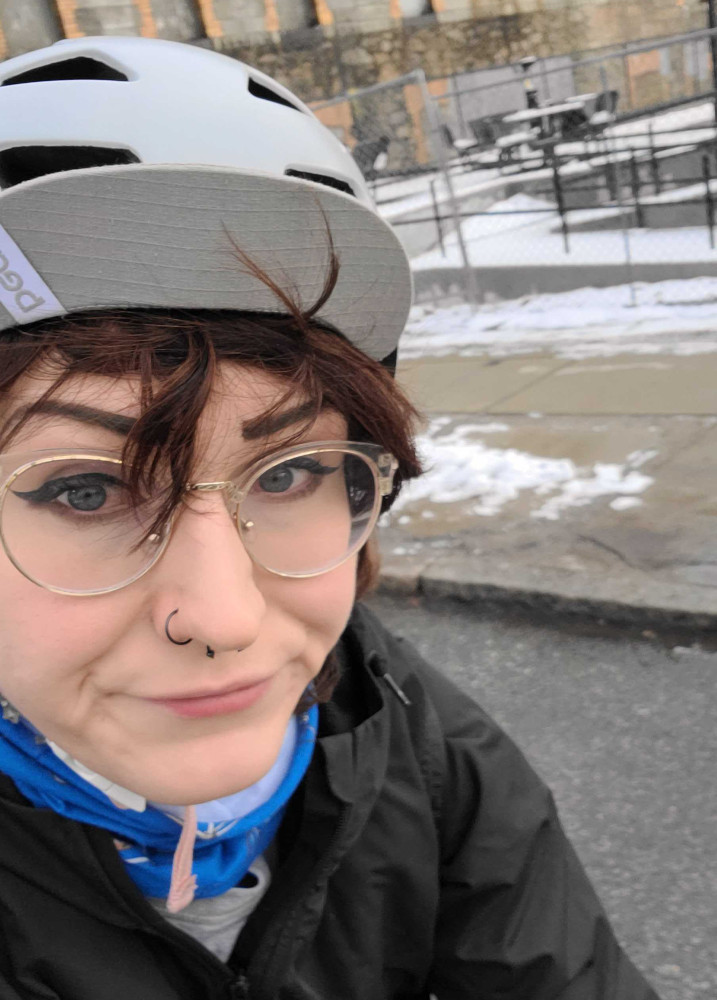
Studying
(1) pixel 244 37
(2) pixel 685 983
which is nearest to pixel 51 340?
(2) pixel 685 983

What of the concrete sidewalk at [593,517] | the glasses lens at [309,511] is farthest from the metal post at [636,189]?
the glasses lens at [309,511]

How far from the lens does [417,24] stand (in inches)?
947

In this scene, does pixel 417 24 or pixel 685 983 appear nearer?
pixel 685 983

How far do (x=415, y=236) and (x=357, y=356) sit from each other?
38.0ft

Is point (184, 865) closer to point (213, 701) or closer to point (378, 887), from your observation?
point (213, 701)

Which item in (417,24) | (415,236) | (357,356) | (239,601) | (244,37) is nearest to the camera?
(239,601)

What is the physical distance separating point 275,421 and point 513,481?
4.24m

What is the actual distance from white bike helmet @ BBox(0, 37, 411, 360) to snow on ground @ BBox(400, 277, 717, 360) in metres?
6.05

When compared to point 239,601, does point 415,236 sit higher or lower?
lower

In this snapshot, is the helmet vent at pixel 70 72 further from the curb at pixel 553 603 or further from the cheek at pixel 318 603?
the curb at pixel 553 603

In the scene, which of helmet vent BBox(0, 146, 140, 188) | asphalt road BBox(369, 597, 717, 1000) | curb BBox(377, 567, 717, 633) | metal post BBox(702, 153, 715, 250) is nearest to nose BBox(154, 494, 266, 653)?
helmet vent BBox(0, 146, 140, 188)

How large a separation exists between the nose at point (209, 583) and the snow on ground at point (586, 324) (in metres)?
6.28

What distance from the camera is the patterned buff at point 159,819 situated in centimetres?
123

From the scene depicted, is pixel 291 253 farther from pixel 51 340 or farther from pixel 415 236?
pixel 415 236
